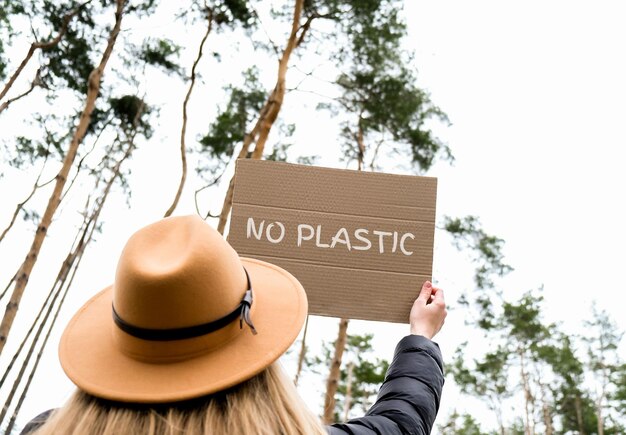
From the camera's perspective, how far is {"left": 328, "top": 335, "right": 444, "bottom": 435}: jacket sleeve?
1.12 m

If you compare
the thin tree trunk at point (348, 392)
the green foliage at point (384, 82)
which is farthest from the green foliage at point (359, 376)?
the green foliage at point (384, 82)

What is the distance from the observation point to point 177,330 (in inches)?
38.3

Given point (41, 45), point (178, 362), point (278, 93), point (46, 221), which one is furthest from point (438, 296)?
point (41, 45)

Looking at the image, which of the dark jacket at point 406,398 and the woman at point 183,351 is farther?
the dark jacket at point 406,398

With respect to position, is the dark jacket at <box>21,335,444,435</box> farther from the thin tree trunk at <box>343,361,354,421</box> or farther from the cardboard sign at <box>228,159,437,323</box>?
the thin tree trunk at <box>343,361,354,421</box>

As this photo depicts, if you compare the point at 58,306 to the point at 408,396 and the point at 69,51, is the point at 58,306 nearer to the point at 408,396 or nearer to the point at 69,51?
the point at 69,51

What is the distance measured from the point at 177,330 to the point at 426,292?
104cm

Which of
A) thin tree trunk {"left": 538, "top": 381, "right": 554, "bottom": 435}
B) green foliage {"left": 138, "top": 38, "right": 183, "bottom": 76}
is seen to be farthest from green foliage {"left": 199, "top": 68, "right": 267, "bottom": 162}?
thin tree trunk {"left": 538, "top": 381, "right": 554, "bottom": 435}

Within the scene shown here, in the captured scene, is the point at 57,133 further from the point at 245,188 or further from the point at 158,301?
the point at 158,301

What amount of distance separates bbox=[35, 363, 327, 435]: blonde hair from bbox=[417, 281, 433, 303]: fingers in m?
0.88

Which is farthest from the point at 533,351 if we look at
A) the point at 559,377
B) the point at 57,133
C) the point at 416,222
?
the point at 416,222

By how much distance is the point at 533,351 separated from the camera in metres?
28.5

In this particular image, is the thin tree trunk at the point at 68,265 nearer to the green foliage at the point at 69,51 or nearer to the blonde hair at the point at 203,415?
the green foliage at the point at 69,51

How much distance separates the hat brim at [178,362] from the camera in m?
0.93
